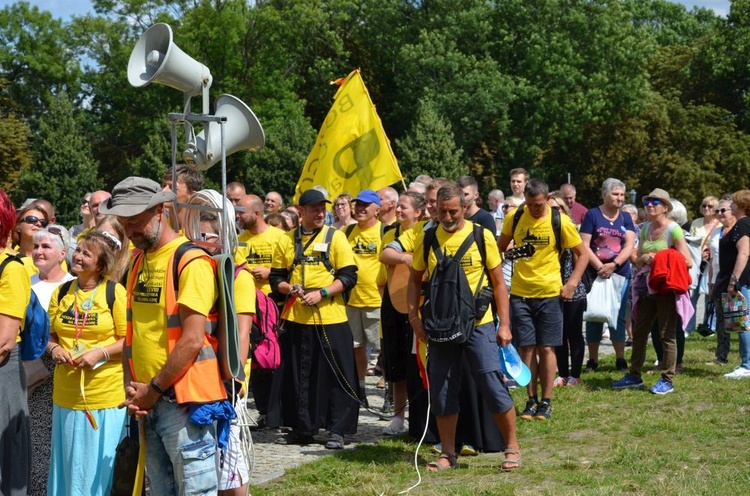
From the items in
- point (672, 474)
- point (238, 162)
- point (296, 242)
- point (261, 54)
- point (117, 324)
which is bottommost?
point (672, 474)

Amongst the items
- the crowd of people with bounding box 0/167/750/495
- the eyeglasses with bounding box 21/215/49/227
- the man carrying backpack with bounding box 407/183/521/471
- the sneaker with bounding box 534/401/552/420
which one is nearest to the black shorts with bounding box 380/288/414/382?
the crowd of people with bounding box 0/167/750/495

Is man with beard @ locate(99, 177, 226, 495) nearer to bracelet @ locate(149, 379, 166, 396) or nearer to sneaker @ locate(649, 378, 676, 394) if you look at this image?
bracelet @ locate(149, 379, 166, 396)

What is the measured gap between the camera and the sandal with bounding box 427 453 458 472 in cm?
742

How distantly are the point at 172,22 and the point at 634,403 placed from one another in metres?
43.8

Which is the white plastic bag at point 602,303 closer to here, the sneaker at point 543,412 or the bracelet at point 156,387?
the sneaker at point 543,412

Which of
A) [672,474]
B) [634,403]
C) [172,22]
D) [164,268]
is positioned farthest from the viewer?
[172,22]

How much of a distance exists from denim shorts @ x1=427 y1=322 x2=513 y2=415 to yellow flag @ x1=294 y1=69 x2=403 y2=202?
6.08m

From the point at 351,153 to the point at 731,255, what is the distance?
5.15 metres

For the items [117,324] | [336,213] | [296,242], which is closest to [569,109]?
[336,213]

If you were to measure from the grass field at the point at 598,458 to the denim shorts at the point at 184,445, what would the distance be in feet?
7.01

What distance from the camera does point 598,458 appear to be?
757 cm

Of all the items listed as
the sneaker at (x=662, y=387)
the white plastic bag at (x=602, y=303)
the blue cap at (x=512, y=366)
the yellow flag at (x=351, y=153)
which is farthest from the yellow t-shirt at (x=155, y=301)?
the yellow flag at (x=351, y=153)

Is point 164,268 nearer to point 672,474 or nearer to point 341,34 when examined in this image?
point 672,474

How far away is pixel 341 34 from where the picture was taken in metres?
54.1
